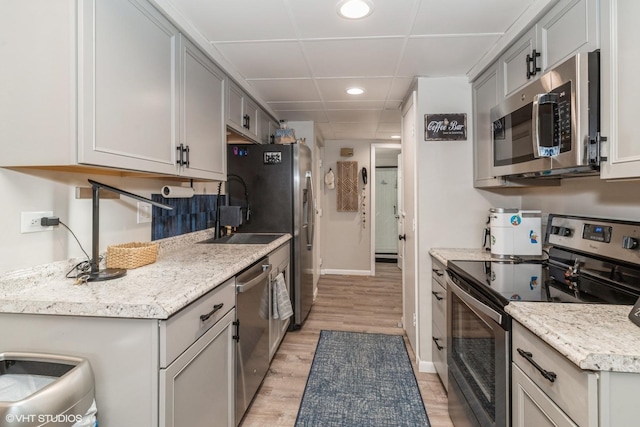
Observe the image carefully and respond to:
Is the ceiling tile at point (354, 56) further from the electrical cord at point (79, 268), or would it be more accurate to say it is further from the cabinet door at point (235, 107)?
the electrical cord at point (79, 268)

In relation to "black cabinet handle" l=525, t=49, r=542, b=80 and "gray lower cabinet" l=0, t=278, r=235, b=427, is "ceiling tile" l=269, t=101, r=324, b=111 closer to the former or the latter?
"black cabinet handle" l=525, t=49, r=542, b=80

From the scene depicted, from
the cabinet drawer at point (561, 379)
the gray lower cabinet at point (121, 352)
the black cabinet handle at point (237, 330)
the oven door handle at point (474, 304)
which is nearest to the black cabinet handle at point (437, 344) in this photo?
the oven door handle at point (474, 304)

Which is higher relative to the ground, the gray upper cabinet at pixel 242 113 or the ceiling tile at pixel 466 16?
the ceiling tile at pixel 466 16

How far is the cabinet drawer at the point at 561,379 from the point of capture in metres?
0.79

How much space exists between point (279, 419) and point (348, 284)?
2.92m

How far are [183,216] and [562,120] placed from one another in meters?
2.26

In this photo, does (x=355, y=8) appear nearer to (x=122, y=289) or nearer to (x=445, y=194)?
(x=445, y=194)

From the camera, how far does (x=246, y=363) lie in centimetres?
177

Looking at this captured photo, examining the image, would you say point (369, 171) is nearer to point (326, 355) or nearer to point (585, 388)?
point (326, 355)

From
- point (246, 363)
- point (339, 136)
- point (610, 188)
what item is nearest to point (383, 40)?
point (610, 188)

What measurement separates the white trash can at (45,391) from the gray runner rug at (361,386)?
1.21 metres

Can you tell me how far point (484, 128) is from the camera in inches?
84.8

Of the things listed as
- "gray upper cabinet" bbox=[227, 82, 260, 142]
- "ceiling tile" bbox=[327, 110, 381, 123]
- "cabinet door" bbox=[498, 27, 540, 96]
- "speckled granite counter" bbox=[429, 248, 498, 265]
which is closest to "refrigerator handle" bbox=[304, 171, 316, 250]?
"gray upper cabinet" bbox=[227, 82, 260, 142]

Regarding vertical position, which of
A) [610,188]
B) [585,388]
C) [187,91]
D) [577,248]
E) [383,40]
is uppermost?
[383,40]
